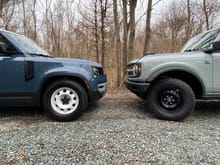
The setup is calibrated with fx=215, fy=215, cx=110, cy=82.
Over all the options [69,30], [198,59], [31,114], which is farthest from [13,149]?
[69,30]

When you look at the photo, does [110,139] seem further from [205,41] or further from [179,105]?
[205,41]

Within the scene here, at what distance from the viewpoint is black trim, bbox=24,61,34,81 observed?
4004 mm

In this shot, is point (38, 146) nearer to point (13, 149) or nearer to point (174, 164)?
point (13, 149)

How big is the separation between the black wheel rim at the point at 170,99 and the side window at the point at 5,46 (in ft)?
9.82

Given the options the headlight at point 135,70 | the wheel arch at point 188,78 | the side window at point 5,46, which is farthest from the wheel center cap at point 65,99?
the wheel arch at point 188,78

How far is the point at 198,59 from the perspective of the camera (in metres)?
4.11

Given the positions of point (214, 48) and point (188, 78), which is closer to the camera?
point (214, 48)

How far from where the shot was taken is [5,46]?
4047 mm

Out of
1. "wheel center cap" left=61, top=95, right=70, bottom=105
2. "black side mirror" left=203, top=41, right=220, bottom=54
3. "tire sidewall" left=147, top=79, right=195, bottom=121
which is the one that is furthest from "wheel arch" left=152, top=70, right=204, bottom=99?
"wheel center cap" left=61, top=95, right=70, bottom=105

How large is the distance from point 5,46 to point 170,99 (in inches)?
131

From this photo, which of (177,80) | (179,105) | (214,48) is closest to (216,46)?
(214,48)

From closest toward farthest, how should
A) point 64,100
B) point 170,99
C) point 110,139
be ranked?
1. point 110,139
2. point 64,100
3. point 170,99

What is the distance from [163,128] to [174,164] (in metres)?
1.19

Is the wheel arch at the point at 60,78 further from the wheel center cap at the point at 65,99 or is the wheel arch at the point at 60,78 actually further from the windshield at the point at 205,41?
the windshield at the point at 205,41
